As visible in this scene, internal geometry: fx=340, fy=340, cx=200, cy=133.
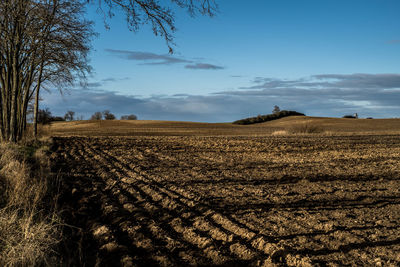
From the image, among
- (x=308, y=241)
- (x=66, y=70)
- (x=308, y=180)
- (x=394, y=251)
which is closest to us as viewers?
(x=394, y=251)

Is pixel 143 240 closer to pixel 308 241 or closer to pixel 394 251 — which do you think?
pixel 308 241

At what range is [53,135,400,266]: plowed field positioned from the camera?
4457mm

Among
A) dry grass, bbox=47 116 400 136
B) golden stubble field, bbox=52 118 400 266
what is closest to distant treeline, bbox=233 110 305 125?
dry grass, bbox=47 116 400 136

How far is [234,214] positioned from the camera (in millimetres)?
6035

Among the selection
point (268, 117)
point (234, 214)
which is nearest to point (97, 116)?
point (268, 117)

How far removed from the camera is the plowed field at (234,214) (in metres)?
4.46

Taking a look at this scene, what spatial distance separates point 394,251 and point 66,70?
72.0 feet

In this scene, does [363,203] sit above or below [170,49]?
below

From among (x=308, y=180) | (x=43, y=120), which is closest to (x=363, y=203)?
(x=308, y=180)

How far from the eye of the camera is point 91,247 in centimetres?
505

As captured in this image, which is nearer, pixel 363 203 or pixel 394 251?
pixel 394 251

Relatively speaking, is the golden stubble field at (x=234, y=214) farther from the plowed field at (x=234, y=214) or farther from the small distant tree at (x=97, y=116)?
the small distant tree at (x=97, y=116)

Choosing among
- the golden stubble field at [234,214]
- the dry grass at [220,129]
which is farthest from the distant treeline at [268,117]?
the golden stubble field at [234,214]

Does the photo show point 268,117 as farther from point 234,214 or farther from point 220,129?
point 234,214
